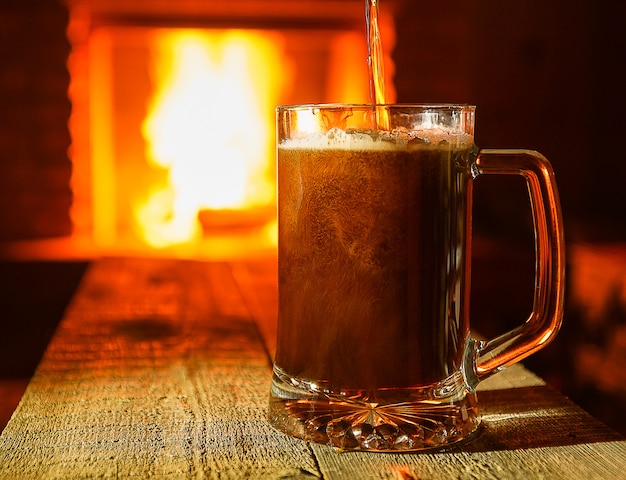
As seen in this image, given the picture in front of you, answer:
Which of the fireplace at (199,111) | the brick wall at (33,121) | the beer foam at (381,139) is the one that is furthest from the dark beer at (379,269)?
the brick wall at (33,121)

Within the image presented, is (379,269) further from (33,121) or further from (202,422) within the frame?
(33,121)

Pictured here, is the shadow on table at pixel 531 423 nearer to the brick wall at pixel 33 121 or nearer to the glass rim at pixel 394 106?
the glass rim at pixel 394 106

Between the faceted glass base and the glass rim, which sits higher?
Answer: the glass rim

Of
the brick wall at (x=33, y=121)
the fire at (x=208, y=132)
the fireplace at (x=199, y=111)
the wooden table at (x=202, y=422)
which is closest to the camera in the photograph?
the wooden table at (x=202, y=422)

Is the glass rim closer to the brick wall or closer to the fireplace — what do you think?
the fireplace

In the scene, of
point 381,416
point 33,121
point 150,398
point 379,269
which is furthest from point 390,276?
point 33,121

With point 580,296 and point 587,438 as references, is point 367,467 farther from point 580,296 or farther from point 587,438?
point 580,296

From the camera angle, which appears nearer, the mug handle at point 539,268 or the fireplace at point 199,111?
the mug handle at point 539,268

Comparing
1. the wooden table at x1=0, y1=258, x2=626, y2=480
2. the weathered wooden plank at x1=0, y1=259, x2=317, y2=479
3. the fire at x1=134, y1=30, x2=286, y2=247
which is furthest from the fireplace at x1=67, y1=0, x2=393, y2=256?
the wooden table at x1=0, y1=258, x2=626, y2=480
